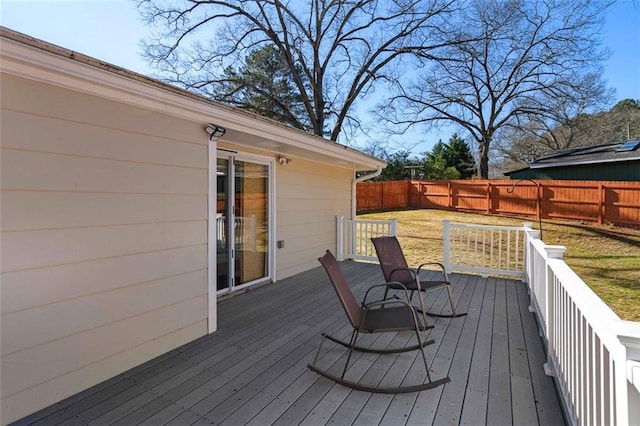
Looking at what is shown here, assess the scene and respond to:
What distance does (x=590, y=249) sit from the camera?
9.37 metres

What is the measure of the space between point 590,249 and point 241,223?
9745mm

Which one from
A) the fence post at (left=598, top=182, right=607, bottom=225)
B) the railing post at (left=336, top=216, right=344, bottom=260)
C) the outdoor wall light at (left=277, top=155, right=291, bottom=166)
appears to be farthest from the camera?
the fence post at (left=598, top=182, right=607, bottom=225)

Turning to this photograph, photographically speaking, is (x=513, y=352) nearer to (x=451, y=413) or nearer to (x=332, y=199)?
(x=451, y=413)

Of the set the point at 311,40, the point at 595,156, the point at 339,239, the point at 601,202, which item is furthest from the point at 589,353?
the point at 311,40

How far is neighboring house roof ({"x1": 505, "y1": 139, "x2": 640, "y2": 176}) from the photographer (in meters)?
12.1

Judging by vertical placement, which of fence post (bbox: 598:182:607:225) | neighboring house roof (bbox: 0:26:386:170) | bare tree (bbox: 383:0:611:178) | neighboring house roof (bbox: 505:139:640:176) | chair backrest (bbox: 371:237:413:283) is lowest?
chair backrest (bbox: 371:237:413:283)

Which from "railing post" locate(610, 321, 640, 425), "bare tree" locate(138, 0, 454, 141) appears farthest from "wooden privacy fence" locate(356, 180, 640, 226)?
"railing post" locate(610, 321, 640, 425)

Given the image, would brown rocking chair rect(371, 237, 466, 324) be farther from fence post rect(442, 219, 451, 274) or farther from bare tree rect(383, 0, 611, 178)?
bare tree rect(383, 0, 611, 178)

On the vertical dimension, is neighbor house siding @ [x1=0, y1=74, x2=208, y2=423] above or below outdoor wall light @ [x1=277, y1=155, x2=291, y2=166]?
below

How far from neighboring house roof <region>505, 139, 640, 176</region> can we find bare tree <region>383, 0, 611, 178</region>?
3.56m

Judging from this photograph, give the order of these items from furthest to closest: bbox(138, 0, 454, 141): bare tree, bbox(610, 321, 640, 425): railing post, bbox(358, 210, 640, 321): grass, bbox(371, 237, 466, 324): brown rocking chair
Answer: bbox(138, 0, 454, 141): bare tree < bbox(358, 210, 640, 321): grass < bbox(371, 237, 466, 324): brown rocking chair < bbox(610, 321, 640, 425): railing post

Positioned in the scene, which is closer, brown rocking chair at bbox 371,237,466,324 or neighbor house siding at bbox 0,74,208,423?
neighbor house siding at bbox 0,74,208,423

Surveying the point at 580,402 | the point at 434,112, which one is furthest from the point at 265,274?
the point at 434,112

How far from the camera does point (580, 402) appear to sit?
1.78m
